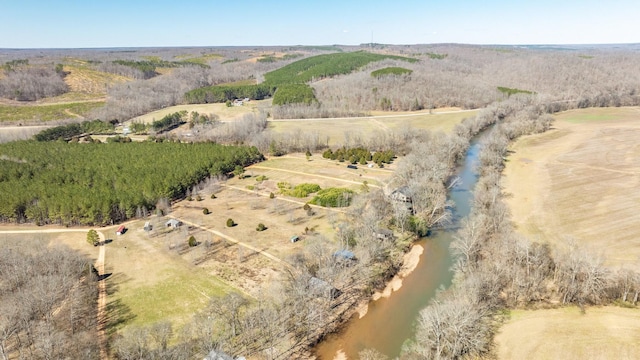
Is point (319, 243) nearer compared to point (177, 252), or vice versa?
point (319, 243)

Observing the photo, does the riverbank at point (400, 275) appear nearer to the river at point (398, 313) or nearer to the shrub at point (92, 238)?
the river at point (398, 313)

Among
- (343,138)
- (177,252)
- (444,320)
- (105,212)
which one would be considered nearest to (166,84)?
(343,138)

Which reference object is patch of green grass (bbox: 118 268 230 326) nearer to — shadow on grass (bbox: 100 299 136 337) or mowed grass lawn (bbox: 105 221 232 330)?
mowed grass lawn (bbox: 105 221 232 330)

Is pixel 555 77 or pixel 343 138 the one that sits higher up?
pixel 555 77

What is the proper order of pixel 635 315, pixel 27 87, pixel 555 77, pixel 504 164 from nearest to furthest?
pixel 635 315 → pixel 504 164 → pixel 27 87 → pixel 555 77

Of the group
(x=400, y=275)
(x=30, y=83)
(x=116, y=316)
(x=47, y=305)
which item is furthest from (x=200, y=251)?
(x=30, y=83)

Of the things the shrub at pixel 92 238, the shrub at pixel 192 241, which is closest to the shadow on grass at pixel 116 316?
the shrub at pixel 192 241

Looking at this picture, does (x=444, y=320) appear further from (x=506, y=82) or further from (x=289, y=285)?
(x=506, y=82)
